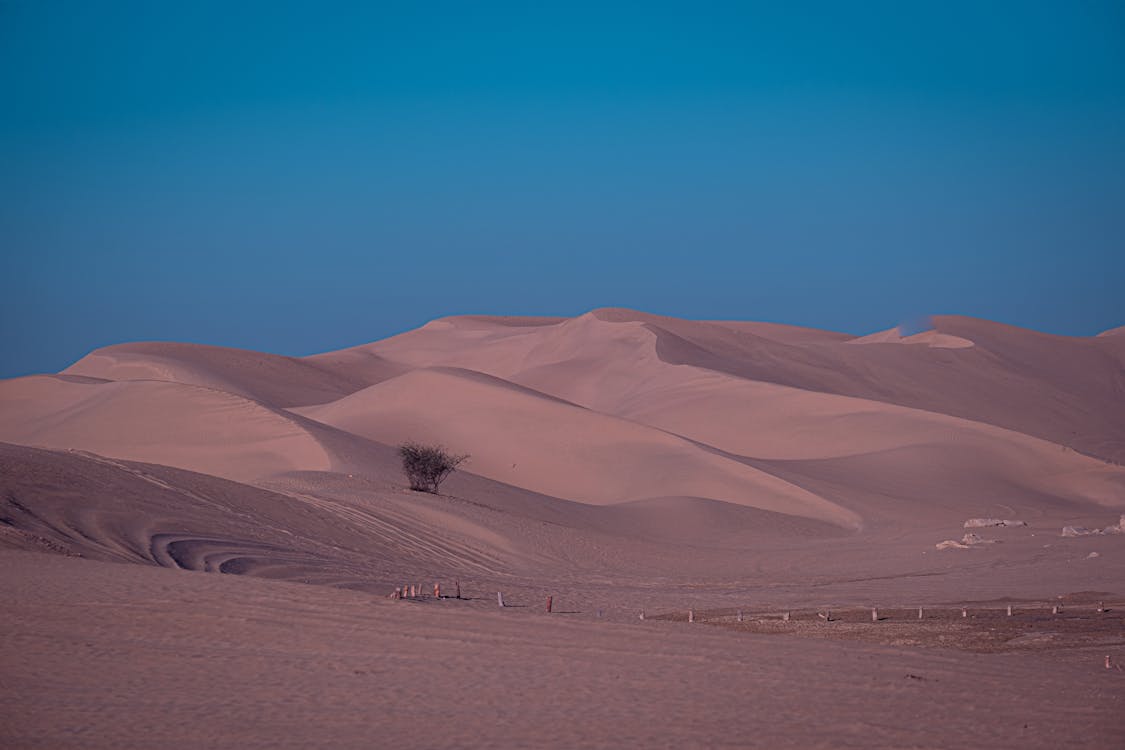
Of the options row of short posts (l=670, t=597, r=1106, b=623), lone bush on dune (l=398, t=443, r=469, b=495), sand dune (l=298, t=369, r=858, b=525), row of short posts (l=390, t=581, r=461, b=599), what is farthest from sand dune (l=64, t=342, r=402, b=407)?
row of short posts (l=670, t=597, r=1106, b=623)

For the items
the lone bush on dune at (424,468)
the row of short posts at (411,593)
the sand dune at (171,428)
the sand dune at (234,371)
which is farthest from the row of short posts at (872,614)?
the sand dune at (234,371)

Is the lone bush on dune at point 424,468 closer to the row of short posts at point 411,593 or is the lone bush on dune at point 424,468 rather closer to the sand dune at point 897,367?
the row of short posts at point 411,593

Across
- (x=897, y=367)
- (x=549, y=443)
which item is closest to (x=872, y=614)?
(x=549, y=443)

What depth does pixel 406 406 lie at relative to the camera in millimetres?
50688

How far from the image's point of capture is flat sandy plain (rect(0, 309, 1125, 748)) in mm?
10250

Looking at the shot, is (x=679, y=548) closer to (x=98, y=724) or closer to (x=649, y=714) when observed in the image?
(x=649, y=714)

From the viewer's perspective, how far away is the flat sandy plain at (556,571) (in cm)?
1025

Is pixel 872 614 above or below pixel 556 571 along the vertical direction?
below

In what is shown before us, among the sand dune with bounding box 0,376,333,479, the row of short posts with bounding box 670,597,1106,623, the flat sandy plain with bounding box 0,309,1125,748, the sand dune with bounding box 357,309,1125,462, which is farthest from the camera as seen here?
the sand dune with bounding box 357,309,1125,462

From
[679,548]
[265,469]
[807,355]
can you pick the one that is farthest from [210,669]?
[807,355]

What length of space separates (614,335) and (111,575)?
64.1 m

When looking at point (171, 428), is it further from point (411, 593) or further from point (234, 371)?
point (234, 371)

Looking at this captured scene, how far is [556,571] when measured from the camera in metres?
25.5

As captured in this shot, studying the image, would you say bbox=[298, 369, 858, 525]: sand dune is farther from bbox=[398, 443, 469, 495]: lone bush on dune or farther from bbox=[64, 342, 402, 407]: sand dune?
bbox=[64, 342, 402, 407]: sand dune
